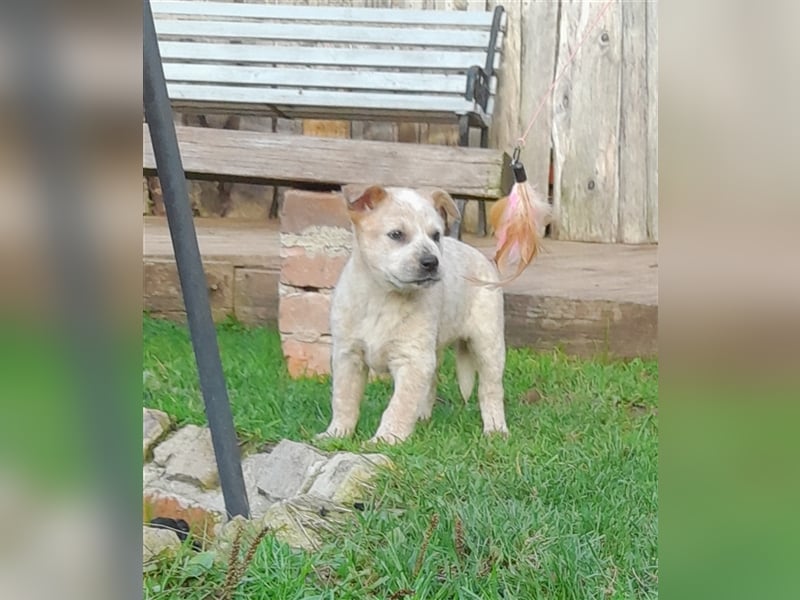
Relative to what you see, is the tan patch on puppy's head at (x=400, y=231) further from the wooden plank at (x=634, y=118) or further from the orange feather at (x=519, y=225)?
the wooden plank at (x=634, y=118)

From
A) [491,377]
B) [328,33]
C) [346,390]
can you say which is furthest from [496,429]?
[328,33]

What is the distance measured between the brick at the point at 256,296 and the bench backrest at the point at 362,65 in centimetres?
19

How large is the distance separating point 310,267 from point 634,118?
0.40m

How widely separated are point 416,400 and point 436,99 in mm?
352

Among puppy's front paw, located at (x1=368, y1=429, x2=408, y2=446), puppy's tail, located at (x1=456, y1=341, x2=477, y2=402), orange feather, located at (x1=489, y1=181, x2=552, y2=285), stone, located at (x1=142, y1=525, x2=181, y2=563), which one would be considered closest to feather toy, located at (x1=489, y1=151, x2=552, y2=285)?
orange feather, located at (x1=489, y1=181, x2=552, y2=285)

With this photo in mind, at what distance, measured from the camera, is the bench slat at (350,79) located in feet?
3.20

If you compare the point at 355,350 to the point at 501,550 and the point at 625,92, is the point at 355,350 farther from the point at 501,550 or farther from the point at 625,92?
the point at 625,92

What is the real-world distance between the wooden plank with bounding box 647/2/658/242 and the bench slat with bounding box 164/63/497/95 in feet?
0.59

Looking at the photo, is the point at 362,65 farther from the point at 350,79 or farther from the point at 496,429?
the point at 496,429

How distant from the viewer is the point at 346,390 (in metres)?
0.95

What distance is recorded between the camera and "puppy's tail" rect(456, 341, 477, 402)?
38.1 inches

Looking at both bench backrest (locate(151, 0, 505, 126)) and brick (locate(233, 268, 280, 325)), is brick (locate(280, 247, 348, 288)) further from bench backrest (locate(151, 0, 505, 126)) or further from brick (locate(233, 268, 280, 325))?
bench backrest (locate(151, 0, 505, 126))

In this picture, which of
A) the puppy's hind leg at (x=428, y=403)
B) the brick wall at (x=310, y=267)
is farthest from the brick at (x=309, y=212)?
the puppy's hind leg at (x=428, y=403)
